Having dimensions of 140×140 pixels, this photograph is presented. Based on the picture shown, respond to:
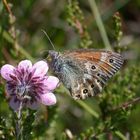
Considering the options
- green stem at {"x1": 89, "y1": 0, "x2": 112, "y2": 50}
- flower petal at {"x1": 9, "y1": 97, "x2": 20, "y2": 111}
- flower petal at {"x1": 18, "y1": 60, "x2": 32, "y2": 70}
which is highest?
green stem at {"x1": 89, "y1": 0, "x2": 112, "y2": 50}

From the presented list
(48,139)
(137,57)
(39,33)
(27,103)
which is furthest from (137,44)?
(27,103)

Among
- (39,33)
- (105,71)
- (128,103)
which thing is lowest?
(128,103)

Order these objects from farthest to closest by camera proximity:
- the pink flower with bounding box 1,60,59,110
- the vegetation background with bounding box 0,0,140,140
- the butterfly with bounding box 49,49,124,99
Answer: the vegetation background with bounding box 0,0,140,140 → the butterfly with bounding box 49,49,124,99 → the pink flower with bounding box 1,60,59,110

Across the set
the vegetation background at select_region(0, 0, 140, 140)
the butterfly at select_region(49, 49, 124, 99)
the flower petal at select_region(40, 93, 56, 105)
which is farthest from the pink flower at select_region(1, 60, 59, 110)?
the butterfly at select_region(49, 49, 124, 99)

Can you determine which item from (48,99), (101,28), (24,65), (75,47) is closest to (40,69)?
(24,65)

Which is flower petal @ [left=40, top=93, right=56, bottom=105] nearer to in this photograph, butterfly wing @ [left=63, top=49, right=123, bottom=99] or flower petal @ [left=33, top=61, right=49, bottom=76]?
flower petal @ [left=33, top=61, right=49, bottom=76]

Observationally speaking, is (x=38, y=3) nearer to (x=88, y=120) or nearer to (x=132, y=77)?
(x=88, y=120)
